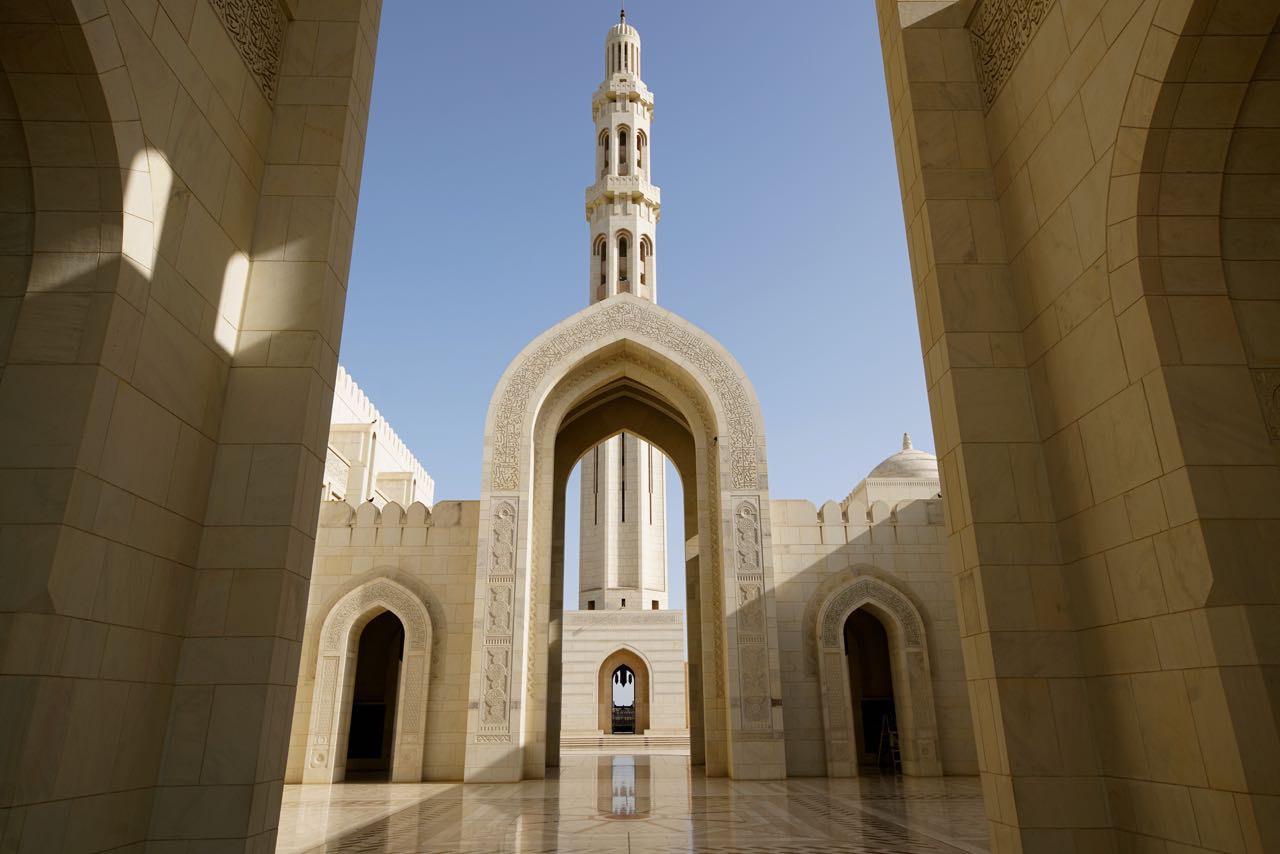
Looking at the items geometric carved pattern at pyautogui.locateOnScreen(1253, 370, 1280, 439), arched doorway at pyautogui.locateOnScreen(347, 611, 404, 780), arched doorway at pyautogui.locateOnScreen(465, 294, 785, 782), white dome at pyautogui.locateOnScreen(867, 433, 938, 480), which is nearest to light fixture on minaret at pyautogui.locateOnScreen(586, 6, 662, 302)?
arched doorway at pyautogui.locateOnScreen(465, 294, 785, 782)

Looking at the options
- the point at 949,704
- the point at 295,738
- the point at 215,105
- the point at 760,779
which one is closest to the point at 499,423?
the point at 295,738

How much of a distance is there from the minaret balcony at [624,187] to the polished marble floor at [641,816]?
43.9ft

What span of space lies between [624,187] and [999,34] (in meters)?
15.3

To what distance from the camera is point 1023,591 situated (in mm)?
3984

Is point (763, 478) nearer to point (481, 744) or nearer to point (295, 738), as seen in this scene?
point (481, 744)

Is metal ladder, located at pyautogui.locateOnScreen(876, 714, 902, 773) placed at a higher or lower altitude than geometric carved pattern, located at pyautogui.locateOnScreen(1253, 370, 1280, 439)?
lower

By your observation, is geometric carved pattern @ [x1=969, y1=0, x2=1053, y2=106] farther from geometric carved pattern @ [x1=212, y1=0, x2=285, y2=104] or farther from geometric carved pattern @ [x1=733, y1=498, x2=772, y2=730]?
geometric carved pattern @ [x1=733, y1=498, x2=772, y2=730]

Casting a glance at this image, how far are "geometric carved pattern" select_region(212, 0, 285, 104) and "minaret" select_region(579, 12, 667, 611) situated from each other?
13930 mm

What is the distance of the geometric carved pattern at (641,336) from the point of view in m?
12.2

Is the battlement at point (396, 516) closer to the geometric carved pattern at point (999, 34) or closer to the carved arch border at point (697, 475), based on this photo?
the carved arch border at point (697, 475)

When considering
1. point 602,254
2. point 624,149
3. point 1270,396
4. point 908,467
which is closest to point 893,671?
point 908,467

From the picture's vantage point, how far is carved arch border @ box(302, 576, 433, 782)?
11234 millimetres

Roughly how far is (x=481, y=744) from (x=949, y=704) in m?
6.52

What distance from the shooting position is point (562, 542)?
14008 mm
